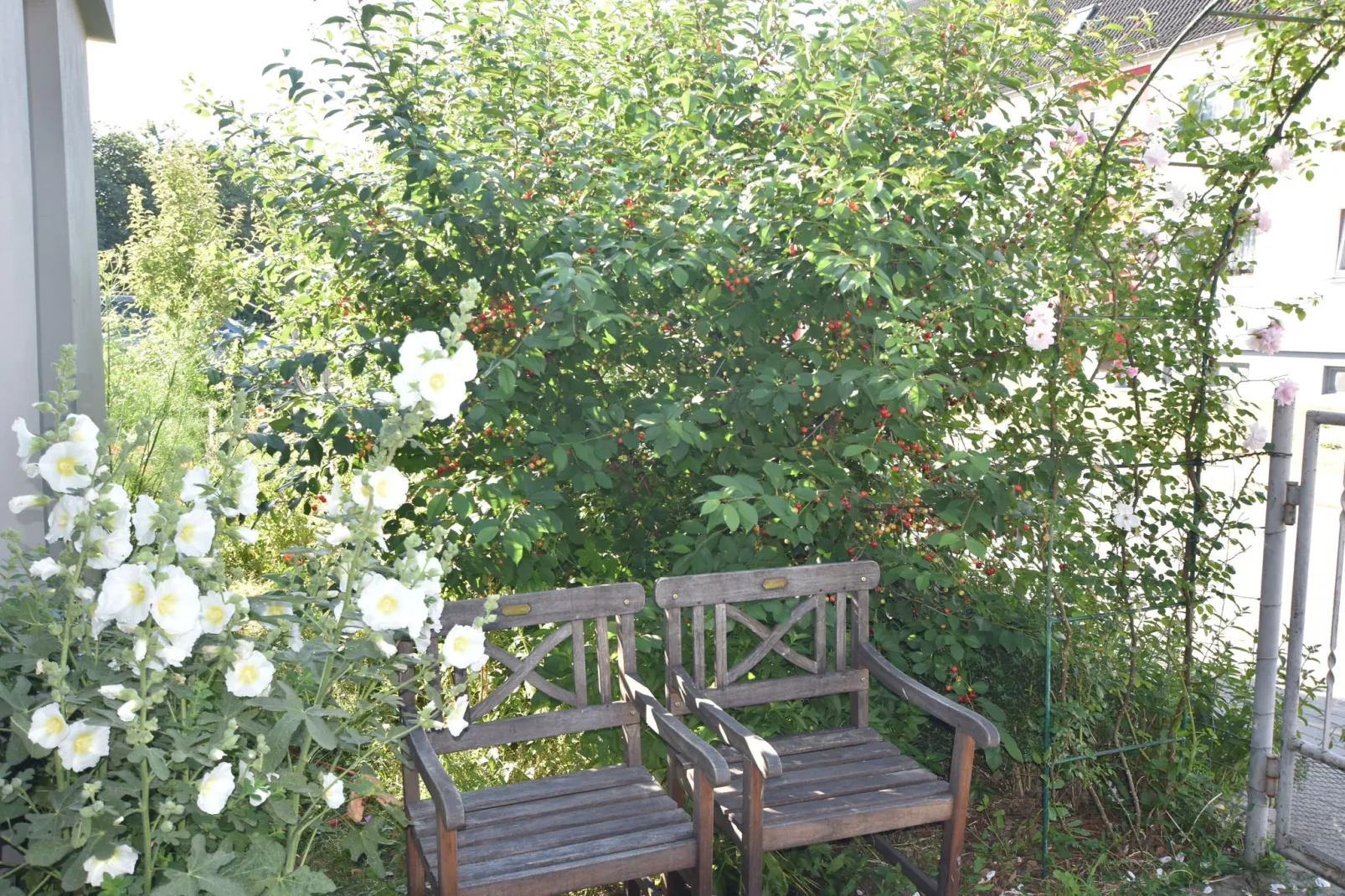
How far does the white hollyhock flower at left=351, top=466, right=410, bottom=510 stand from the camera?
174 centimetres

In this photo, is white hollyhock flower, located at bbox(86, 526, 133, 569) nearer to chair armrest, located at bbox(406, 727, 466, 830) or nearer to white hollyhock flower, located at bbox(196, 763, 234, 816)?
white hollyhock flower, located at bbox(196, 763, 234, 816)

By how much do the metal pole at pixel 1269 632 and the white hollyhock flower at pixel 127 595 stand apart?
312 centimetres

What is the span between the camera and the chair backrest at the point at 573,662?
2.83 meters

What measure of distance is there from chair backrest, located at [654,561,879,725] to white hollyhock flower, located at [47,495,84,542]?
1607 millimetres

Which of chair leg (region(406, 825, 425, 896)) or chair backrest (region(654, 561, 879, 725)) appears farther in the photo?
chair backrest (region(654, 561, 879, 725))

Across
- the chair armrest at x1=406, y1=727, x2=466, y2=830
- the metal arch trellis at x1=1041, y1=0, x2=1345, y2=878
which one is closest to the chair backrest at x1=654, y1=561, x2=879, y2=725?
the metal arch trellis at x1=1041, y1=0, x2=1345, y2=878

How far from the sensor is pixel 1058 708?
10.9 ft

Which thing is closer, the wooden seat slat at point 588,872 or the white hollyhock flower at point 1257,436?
the wooden seat slat at point 588,872

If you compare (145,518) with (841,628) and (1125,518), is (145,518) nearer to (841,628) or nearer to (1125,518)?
(841,628)

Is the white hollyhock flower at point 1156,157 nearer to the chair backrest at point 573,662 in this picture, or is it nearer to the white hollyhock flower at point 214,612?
the chair backrest at point 573,662

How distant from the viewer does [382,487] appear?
1.75m

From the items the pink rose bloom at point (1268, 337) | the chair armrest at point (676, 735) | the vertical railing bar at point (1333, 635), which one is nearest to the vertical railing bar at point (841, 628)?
the chair armrest at point (676, 735)

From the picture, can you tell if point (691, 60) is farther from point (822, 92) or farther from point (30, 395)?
point (30, 395)

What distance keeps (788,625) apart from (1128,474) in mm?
1330
